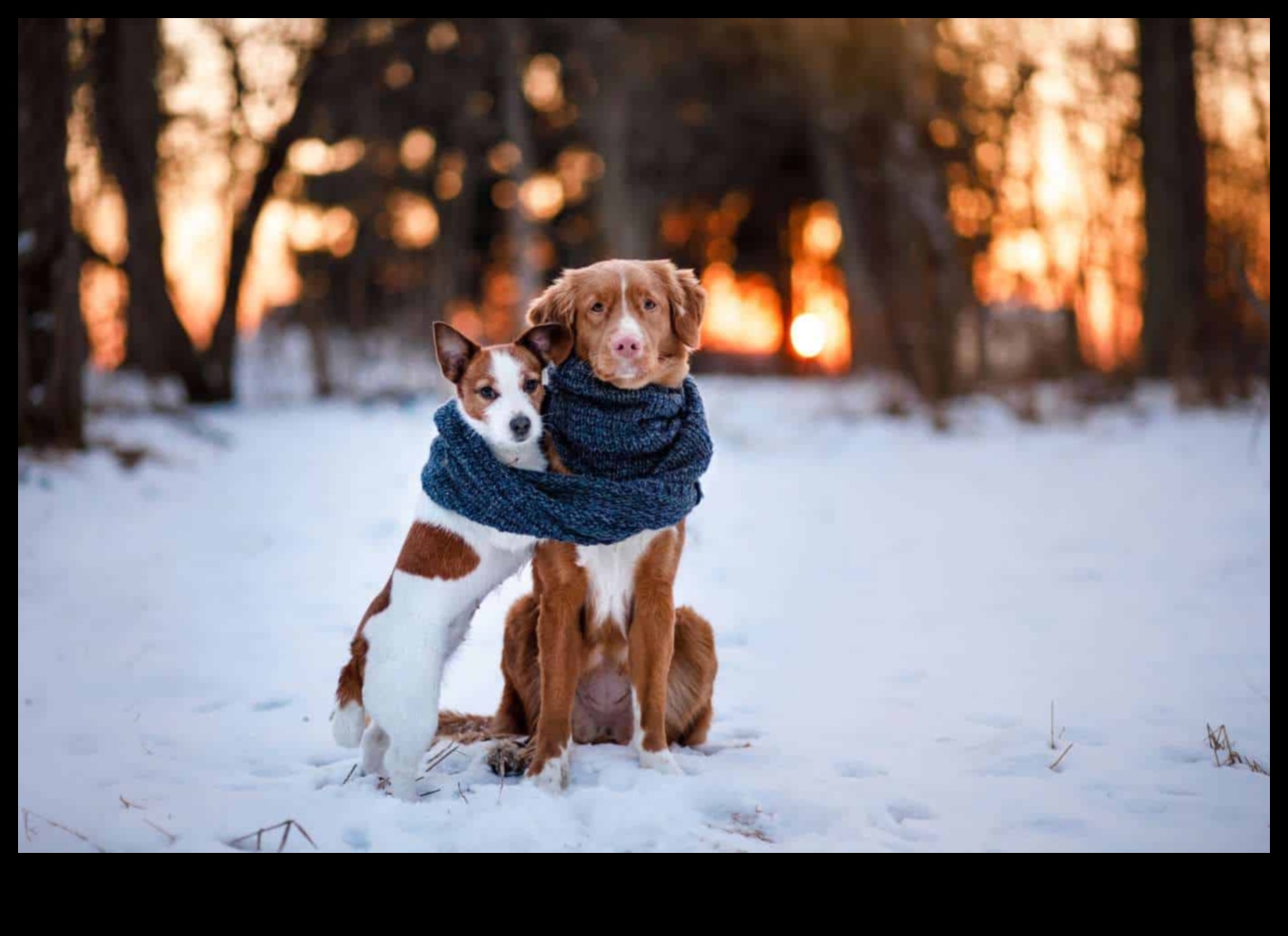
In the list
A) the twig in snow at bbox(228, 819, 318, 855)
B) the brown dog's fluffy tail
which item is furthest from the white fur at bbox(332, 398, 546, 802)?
the brown dog's fluffy tail

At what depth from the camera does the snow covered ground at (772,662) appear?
348 centimetres

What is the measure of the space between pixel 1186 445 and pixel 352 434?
9641mm

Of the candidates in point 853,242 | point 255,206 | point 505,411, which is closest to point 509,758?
point 505,411

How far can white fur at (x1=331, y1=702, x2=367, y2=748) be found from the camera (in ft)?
11.8

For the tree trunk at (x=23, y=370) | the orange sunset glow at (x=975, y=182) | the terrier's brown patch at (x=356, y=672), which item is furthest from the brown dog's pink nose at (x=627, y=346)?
the orange sunset glow at (x=975, y=182)

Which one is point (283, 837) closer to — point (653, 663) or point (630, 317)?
point (653, 663)

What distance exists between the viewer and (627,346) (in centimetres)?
368

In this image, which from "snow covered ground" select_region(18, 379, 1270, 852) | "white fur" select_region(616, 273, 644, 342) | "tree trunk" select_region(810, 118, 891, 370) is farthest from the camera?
"tree trunk" select_region(810, 118, 891, 370)

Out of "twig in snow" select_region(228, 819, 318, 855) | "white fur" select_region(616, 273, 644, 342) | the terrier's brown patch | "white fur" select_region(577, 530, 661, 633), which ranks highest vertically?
"white fur" select_region(616, 273, 644, 342)

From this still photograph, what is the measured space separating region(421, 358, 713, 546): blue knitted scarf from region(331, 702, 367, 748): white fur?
75 cm

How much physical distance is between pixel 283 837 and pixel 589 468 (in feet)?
5.04

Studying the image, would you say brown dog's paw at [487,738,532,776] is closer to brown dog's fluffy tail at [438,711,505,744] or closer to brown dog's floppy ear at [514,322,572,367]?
brown dog's fluffy tail at [438,711,505,744]

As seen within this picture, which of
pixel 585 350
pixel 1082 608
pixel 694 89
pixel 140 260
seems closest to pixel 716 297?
pixel 694 89
